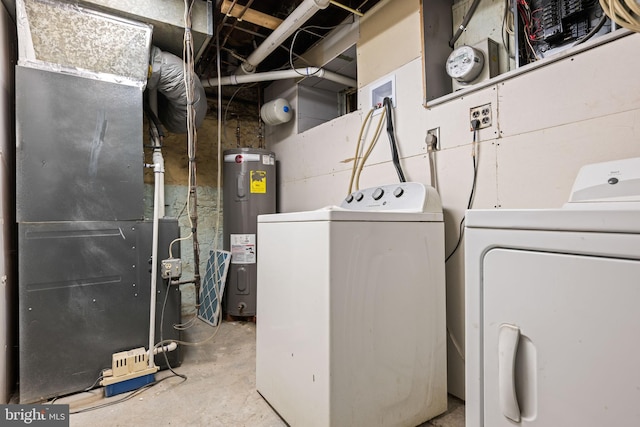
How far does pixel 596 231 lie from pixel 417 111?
131 cm

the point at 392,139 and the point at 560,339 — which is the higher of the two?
the point at 392,139

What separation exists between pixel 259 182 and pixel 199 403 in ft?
5.69

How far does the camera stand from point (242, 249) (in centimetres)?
269

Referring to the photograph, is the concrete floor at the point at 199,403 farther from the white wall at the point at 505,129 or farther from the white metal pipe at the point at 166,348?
the white wall at the point at 505,129

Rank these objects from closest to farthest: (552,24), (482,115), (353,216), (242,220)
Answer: (353,216) → (552,24) → (482,115) → (242,220)

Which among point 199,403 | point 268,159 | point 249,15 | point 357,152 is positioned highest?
point 249,15

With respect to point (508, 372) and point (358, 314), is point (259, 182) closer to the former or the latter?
point (358, 314)

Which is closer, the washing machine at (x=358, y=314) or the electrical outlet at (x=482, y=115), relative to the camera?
the washing machine at (x=358, y=314)

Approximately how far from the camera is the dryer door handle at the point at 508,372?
68cm

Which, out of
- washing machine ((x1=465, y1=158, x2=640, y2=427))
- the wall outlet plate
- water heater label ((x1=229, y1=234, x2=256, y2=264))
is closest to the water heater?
water heater label ((x1=229, y1=234, x2=256, y2=264))

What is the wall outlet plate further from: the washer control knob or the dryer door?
the dryer door

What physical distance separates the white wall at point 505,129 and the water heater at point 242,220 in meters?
0.84

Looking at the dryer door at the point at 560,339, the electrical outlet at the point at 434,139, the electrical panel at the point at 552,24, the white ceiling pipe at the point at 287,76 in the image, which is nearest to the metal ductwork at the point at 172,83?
the white ceiling pipe at the point at 287,76

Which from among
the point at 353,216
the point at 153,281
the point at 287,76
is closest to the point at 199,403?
the point at 153,281
